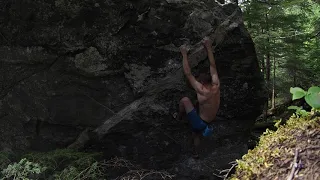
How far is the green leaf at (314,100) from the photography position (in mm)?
1474

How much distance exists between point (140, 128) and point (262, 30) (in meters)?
6.72

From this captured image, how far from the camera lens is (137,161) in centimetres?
634

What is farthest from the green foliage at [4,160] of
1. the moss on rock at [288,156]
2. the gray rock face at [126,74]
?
the moss on rock at [288,156]

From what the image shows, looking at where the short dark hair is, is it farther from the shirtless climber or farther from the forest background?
the forest background

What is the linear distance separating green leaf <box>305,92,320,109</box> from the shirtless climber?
390 cm

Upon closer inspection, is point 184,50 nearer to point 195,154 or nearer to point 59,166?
point 195,154

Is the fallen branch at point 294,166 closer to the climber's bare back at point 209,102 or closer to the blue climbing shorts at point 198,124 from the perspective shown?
the climber's bare back at point 209,102

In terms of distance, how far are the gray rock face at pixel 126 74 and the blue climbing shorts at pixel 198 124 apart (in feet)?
1.72

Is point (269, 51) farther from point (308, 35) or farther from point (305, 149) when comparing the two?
point (305, 149)

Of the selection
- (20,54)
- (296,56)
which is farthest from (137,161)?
(296,56)

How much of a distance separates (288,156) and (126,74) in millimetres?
5097

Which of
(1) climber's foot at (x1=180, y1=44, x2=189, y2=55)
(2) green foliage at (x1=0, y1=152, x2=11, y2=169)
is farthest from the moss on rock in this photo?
(2) green foliage at (x1=0, y1=152, x2=11, y2=169)

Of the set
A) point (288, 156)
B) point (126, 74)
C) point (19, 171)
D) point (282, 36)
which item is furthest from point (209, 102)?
point (282, 36)

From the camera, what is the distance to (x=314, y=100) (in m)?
1.48
